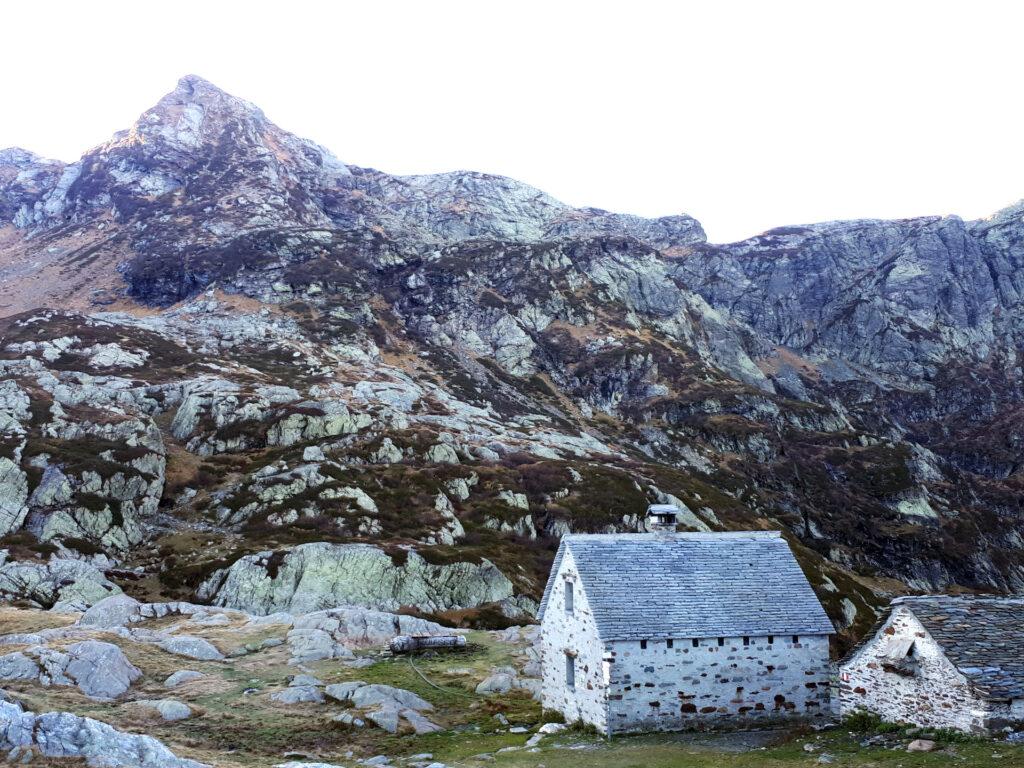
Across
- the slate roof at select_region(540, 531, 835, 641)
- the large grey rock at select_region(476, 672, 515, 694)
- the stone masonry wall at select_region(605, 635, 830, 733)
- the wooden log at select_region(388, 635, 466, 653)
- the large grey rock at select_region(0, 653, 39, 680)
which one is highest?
the slate roof at select_region(540, 531, 835, 641)

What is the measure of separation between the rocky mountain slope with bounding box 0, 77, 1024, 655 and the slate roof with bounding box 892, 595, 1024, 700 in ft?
131

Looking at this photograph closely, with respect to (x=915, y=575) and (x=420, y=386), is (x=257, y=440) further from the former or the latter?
(x=915, y=575)

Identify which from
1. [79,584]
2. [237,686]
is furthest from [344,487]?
[237,686]

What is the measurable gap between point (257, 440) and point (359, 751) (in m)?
68.0

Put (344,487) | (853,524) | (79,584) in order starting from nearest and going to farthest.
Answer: (79,584) < (344,487) < (853,524)

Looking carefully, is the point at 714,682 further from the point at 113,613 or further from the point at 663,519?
the point at 113,613

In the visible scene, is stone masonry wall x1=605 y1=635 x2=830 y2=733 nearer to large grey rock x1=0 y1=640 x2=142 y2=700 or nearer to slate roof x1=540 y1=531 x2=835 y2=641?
slate roof x1=540 y1=531 x2=835 y2=641

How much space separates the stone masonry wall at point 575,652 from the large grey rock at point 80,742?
44.7 ft

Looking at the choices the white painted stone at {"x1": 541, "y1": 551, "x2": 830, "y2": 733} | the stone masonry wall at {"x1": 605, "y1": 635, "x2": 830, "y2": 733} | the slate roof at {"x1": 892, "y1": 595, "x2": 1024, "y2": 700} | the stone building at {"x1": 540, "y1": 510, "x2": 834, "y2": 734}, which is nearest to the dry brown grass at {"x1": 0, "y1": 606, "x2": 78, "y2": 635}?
the stone building at {"x1": 540, "y1": 510, "x2": 834, "y2": 734}

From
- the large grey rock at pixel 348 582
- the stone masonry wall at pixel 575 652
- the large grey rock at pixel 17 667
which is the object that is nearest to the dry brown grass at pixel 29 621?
the large grey rock at pixel 17 667

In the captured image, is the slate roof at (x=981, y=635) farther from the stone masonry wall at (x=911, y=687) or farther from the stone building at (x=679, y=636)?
the stone building at (x=679, y=636)

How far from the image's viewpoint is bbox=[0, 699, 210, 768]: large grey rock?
17.0 metres

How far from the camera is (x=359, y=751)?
2378 centimetres

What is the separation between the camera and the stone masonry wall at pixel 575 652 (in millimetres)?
25984
